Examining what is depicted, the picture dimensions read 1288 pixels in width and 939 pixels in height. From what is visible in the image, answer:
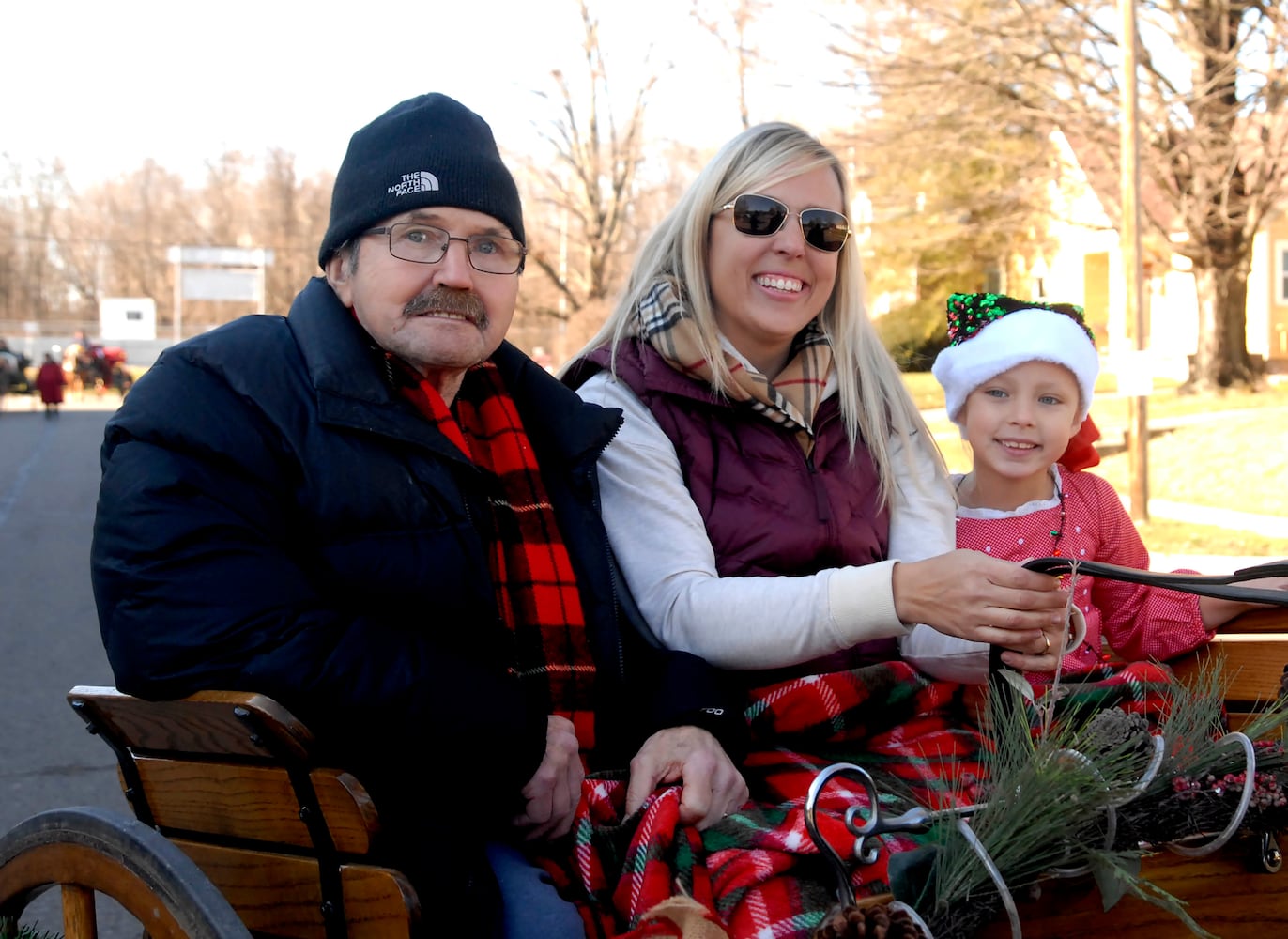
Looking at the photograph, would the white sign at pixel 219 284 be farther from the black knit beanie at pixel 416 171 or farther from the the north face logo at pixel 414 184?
the the north face logo at pixel 414 184

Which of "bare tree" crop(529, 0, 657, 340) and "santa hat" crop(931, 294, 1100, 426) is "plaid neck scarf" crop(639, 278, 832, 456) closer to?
"santa hat" crop(931, 294, 1100, 426)

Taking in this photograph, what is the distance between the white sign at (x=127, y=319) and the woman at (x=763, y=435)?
64960 mm

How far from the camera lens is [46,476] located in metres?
17.7

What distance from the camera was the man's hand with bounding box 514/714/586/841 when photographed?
7.01ft

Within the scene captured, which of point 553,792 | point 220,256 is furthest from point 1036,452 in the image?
point 220,256

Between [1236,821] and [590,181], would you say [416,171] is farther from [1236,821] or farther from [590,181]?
[590,181]

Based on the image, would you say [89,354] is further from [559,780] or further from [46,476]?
[559,780]

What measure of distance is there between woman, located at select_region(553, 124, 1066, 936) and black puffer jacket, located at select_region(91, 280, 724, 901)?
0.20 metres

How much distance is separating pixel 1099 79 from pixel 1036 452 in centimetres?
1687

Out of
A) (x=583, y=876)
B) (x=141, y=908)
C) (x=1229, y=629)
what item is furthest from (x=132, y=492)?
(x=1229, y=629)

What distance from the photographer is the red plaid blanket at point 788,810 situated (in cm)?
192

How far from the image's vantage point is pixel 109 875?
1979 mm

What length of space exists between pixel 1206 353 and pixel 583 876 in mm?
21398

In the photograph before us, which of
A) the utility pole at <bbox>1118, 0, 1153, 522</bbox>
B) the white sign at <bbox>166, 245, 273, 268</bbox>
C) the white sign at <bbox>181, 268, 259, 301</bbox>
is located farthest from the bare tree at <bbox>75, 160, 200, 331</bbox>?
the utility pole at <bbox>1118, 0, 1153, 522</bbox>
